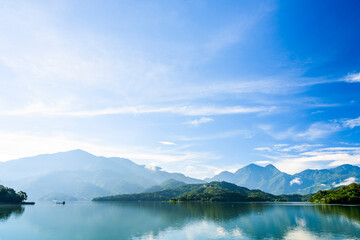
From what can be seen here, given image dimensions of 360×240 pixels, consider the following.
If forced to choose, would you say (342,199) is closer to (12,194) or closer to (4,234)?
(4,234)

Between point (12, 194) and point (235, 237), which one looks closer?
point (235, 237)

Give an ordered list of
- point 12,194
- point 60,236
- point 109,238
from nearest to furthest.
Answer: point 109,238 < point 60,236 < point 12,194

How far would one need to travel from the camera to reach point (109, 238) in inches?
1978

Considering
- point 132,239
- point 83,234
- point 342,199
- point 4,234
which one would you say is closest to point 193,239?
point 132,239

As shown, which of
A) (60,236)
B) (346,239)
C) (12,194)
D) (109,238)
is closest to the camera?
(346,239)

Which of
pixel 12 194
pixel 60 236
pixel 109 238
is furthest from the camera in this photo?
pixel 12 194

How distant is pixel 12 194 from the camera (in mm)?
194750

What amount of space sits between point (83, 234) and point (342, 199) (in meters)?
218

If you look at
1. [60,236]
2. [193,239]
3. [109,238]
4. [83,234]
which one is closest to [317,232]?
[193,239]

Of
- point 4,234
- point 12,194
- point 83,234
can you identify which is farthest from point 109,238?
point 12,194

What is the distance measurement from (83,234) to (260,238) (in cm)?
4158

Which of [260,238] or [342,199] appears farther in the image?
[342,199]

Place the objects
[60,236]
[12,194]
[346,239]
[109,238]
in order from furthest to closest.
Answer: [12,194] → [60,236] → [109,238] → [346,239]

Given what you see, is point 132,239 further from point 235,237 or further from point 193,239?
point 235,237
